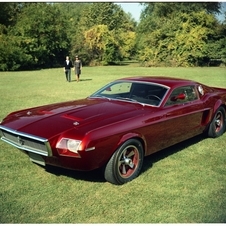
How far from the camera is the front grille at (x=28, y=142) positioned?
367 centimetres

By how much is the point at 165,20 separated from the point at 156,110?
42.0 metres

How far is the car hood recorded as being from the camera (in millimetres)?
3848

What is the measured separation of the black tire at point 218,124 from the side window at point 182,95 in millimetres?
860

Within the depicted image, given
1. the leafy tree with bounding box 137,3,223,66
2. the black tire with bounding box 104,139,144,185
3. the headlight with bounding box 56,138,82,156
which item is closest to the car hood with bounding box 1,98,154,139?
the headlight with bounding box 56,138,82,156

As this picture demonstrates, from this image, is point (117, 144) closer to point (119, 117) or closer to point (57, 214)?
point (119, 117)

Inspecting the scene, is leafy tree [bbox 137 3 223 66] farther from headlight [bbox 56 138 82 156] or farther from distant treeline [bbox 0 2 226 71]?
headlight [bbox 56 138 82 156]

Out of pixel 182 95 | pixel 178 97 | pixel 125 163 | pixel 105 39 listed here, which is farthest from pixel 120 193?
pixel 105 39

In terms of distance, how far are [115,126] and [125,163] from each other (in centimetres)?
56

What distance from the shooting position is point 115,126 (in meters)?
3.89

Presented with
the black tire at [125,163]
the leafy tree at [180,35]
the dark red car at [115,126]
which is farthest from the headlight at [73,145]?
the leafy tree at [180,35]

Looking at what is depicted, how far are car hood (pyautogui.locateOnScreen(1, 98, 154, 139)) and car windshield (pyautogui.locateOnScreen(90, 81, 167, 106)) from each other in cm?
21

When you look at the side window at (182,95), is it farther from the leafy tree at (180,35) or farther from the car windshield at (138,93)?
the leafy tree at (180,35)

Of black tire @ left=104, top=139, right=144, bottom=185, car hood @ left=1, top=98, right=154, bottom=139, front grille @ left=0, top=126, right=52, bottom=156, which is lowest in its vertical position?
black tire @ left=104, top=139, right=144, bottom=185

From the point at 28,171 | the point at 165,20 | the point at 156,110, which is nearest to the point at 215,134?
the point at 156,110
